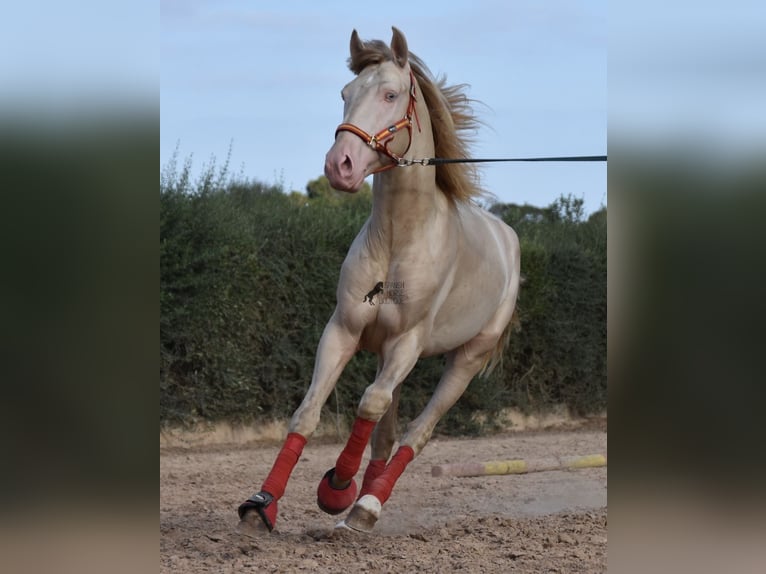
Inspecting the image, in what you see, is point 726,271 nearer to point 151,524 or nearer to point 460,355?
point 151,524

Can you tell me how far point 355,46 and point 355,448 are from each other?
205 centimetres

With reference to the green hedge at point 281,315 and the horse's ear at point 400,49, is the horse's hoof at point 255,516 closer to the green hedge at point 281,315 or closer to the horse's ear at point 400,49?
the horse's ear at point 400,49

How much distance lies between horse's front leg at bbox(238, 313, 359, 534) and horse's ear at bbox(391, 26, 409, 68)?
4.44 ft

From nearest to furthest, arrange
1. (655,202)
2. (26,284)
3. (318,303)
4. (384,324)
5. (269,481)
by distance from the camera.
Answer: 1. (26,284)
2. (655,202)
3. (269,481)
4. (384,324)
5. (318,303)

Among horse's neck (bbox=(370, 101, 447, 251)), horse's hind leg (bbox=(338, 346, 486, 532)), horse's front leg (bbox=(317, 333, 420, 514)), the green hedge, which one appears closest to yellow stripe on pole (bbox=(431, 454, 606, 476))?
horse's hind leg (bbox=(338, 346, 486, 532))

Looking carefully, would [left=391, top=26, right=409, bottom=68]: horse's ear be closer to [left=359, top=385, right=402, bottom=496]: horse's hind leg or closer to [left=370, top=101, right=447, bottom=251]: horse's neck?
[left=370, top=101, right=447, bottom=251]: horse's neck

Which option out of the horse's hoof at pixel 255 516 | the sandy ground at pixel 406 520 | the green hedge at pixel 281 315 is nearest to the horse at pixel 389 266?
the horse's hoof at pixel 255 516

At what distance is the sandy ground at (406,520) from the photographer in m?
4.36

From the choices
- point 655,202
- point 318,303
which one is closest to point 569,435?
point 318,303

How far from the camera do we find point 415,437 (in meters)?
5.28

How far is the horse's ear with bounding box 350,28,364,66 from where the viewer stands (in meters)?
4.72

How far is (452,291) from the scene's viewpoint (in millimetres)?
5281

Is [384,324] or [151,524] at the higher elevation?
[384,324]

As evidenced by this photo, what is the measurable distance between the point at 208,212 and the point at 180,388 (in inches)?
72.6
